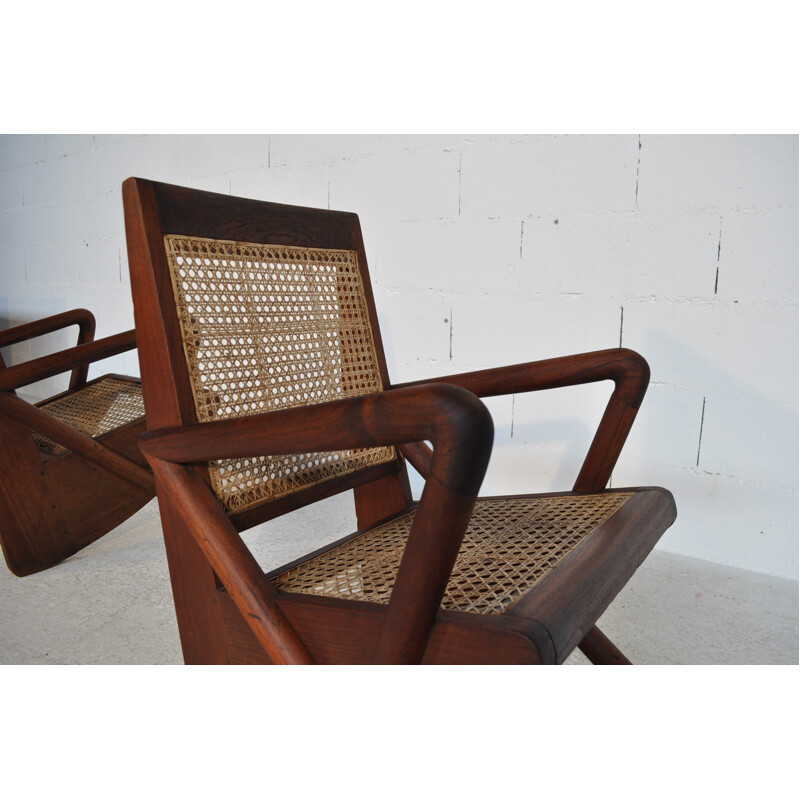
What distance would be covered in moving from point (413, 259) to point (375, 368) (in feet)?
3.17

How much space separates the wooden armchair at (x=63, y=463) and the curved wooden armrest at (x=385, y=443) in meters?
0.77

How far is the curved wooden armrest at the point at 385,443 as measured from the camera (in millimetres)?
569

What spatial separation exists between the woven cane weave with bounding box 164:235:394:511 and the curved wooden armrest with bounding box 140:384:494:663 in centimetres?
8

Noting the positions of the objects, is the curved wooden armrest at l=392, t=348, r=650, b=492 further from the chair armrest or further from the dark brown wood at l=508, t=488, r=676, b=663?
the chair armrest

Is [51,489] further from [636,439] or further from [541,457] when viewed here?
[636,439]

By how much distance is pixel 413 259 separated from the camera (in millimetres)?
2051

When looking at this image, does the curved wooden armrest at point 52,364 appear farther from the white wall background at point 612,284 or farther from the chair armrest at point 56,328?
the white wall background at point 612,284

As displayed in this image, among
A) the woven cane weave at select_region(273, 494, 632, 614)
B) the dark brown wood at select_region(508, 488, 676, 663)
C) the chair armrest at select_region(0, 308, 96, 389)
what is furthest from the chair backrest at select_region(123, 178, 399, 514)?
the chair armrest at select_region(0, 308, 96, 389)

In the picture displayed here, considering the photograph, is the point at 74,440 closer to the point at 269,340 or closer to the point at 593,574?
the point at 269,340

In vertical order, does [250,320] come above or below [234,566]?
above

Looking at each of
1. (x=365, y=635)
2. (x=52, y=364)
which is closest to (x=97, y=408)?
(x=52, y=364)

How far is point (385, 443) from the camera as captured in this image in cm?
61

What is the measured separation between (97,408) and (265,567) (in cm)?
62

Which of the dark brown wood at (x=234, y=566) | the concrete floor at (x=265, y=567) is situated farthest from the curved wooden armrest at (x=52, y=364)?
the dark brown wood at (x=234, y=566)
